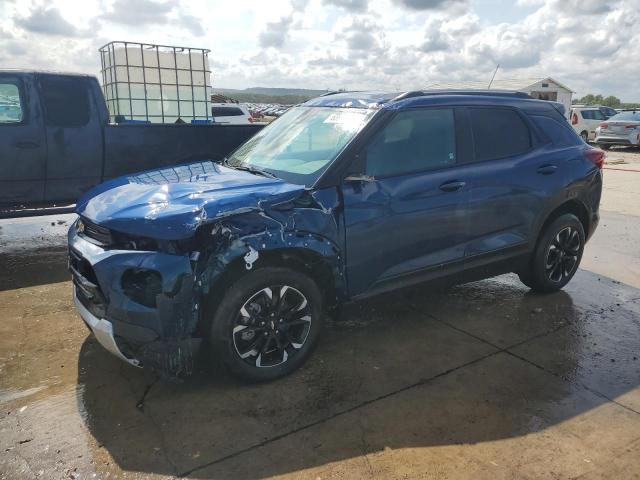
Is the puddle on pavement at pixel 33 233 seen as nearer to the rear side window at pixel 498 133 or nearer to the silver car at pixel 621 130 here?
the rear side window at pixel 498 133

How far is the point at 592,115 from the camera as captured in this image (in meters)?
24.9

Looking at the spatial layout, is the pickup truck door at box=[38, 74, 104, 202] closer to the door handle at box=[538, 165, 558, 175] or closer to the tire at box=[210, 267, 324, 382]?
the tire at box=[210, 267, 324, 382]

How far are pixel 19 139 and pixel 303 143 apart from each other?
3.65 metres

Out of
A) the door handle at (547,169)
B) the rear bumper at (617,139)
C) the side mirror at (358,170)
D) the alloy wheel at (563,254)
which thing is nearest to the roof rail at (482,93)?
the door handle at (547,169)

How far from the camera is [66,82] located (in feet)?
19.5

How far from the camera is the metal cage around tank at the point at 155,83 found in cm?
847

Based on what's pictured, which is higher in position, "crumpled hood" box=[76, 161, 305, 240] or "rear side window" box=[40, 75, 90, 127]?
"rear side window" box=[40, 75, 90, 127]

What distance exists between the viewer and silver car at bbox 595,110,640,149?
822 inches

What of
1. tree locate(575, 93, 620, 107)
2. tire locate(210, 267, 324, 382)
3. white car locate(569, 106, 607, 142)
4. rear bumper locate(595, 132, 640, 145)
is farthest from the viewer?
tree locate(575, 93, 620, 107)

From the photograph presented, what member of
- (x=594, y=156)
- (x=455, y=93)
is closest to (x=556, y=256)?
(x=594, y=156)

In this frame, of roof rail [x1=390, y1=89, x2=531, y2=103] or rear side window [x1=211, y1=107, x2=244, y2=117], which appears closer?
roof rail [x1=390, y1=89, x2=531, y2=103]

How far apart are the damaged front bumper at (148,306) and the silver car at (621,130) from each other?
22.6m

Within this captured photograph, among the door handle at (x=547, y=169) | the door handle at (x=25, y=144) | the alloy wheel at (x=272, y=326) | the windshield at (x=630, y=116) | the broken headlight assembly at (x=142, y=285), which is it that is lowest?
the alloy wheel at (x=272, y=326)

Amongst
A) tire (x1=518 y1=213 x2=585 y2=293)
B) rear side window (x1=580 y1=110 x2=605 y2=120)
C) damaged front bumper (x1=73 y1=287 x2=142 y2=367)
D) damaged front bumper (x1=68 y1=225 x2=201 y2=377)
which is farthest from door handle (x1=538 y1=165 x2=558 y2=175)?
rear side window (x1=580 y1=110 x2=605 y2=120)
